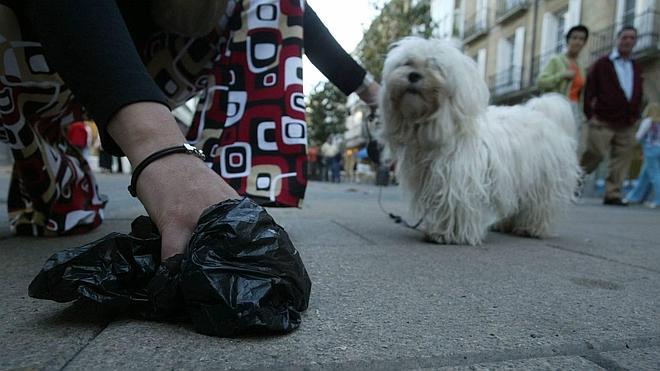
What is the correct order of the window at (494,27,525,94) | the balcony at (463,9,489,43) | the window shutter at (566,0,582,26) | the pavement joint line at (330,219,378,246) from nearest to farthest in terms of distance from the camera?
the pavement joint line at (330,219,378,246)
the window shutter at (566,0,582,26)
the window at (494,27,525,94)
the balcony at (463,9,489,43)

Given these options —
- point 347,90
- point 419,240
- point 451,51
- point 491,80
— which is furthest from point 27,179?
point 491,80

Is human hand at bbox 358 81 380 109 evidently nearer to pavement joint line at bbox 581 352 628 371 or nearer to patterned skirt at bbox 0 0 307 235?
patterned skirt at bbox 0 0 307 235

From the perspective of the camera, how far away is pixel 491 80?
21.0 meters

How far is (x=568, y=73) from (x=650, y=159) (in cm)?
267

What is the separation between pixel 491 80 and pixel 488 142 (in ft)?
64.9

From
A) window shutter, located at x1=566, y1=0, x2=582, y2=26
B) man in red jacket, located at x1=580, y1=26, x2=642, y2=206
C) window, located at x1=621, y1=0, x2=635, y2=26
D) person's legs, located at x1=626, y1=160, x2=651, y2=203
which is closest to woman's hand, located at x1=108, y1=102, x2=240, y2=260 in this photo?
man in red jacket, located at x1=580, y1=26, x2=642, y2=206

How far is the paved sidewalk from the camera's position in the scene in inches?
32.7

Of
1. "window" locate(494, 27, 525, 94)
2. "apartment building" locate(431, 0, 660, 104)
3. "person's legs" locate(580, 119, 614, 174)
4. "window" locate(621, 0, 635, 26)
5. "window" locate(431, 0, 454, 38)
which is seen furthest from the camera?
"window" locate(431, 0, 454, 38)

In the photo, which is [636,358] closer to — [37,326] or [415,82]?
[37,326]

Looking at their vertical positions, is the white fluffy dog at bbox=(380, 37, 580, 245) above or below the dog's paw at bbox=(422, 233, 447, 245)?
above

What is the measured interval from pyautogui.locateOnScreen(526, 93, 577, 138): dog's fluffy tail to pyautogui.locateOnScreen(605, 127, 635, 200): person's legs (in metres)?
3.87

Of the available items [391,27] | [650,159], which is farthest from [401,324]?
[391,27]

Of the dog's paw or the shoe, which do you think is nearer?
the dog's paw

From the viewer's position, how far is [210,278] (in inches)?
36.5
